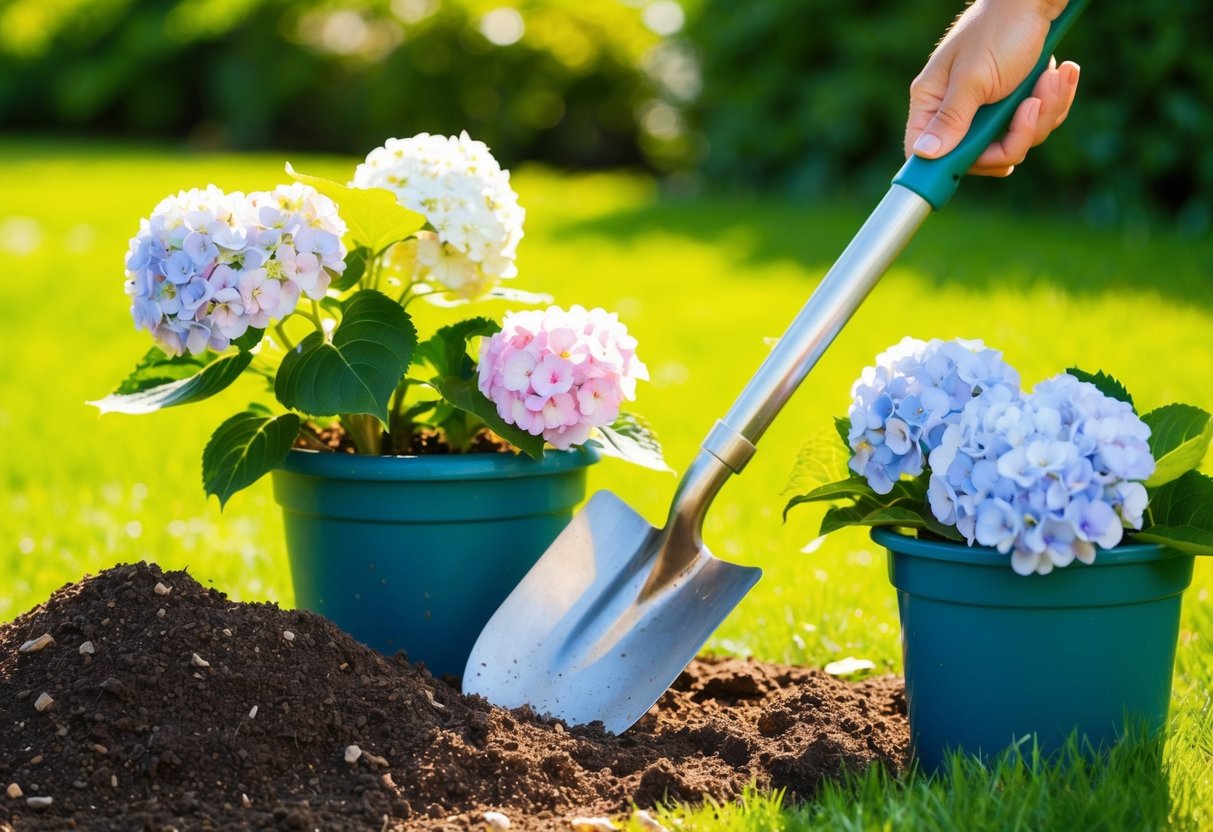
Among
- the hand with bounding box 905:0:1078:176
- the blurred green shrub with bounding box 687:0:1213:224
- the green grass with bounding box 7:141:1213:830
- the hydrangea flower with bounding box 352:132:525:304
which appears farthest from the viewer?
the blurred green shrub with bounding box 687:0:1213:224

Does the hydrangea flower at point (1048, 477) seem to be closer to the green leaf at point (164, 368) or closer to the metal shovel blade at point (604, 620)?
the metal shovel blade at point (604, 620)

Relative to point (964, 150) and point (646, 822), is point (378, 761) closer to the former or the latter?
point (646, 822)

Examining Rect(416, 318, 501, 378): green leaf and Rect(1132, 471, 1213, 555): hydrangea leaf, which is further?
Rect(416, 318, 501, 378): green leaf

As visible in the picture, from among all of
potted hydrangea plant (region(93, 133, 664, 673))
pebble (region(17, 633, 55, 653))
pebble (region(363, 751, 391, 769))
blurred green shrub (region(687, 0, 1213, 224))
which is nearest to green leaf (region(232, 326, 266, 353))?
potted hydrangea plant (region(93, 133, 664, 673))

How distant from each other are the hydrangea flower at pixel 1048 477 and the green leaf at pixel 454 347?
0.73 meters

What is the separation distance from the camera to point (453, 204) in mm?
2066

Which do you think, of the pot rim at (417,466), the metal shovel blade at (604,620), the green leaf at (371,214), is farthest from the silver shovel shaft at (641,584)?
the green leaf at (371,214)

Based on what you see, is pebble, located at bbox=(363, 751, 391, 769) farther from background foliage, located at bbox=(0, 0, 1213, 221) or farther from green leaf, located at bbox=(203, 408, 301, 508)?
background foliage, located at bbox=(0, 0, 1213, 221)

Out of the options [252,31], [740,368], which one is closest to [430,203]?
[740,368]

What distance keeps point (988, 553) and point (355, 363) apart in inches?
34.8

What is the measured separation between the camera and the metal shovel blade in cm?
195

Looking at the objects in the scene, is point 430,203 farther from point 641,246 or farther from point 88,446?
point 641,246

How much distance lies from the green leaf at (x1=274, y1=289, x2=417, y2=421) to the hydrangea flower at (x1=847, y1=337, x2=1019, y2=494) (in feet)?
2.05

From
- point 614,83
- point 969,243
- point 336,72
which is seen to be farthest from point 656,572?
point 336,72
